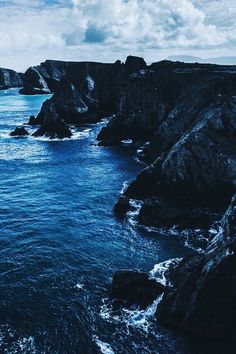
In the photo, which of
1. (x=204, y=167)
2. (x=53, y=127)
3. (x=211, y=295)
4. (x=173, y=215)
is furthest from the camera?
(x=53, y=127)

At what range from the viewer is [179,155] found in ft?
201

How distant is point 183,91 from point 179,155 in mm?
39351

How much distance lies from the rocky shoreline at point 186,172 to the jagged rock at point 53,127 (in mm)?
295

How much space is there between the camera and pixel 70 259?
4697 cm

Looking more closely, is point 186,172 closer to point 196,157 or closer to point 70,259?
point 196,157

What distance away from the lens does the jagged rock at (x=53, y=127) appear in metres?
118

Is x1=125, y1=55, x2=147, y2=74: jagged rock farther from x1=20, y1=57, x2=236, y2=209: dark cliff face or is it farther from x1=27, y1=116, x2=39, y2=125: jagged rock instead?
x1=27, y1=116, x2=39, y2=125: jagged rock

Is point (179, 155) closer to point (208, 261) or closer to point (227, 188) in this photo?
point (227, 188)

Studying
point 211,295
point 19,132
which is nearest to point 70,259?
point 211,295

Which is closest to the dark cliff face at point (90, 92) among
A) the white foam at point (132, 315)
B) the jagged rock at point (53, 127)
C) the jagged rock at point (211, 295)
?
the jagged rock at point (53, 127)

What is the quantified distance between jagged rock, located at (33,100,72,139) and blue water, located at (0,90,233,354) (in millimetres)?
32419

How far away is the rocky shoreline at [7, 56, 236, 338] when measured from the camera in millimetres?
33906

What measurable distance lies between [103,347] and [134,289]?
24.7 ft

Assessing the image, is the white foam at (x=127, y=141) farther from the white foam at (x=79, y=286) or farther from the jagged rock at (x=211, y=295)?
the jagged rock at (x=211, y=295)
